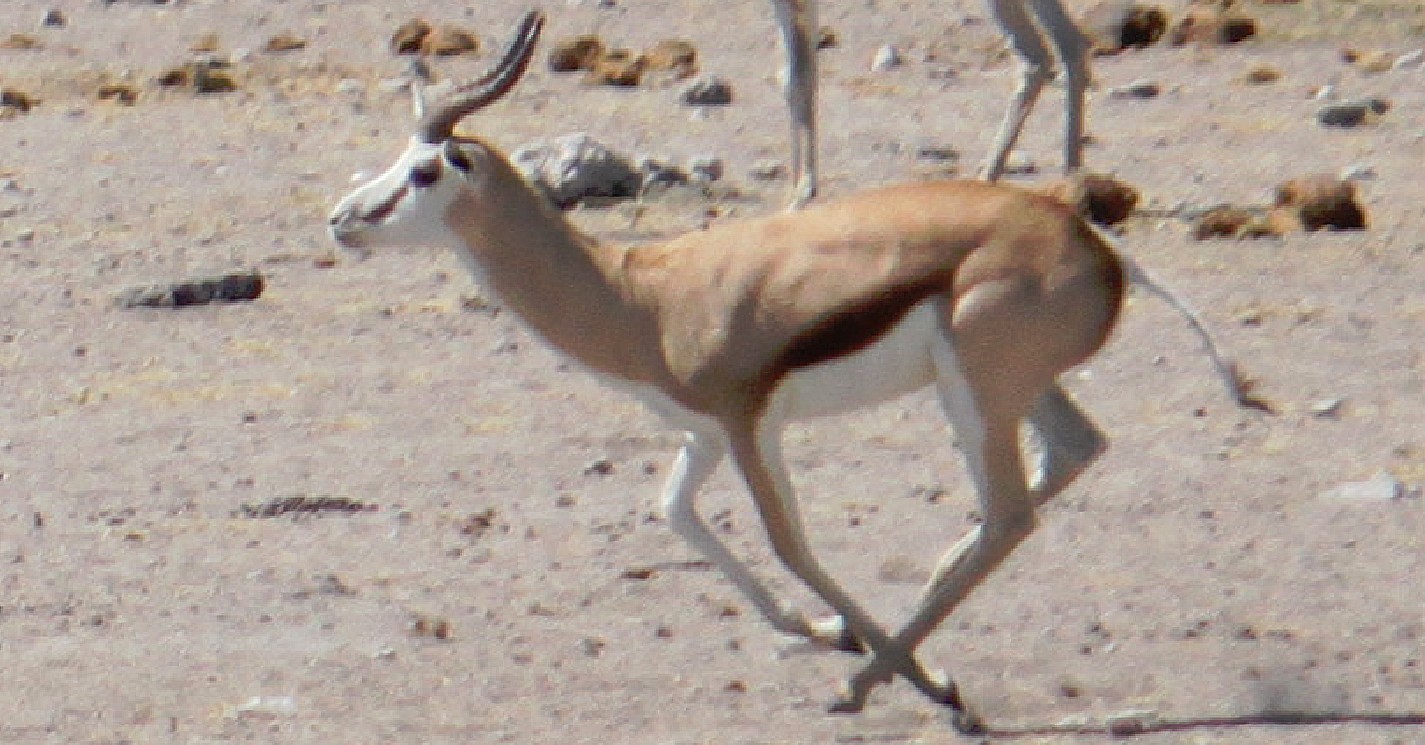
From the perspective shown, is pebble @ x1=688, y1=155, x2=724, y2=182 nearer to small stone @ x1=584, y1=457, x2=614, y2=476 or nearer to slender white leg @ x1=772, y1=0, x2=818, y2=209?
slender white leg @ x1=772, y1=0, x2=818, y2=209

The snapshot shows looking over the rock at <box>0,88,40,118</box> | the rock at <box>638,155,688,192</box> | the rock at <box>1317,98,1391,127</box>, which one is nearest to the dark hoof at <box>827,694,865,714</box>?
the rock at <box>638,155,688,192</box>

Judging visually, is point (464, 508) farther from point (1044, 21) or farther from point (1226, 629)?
point (1044, 21)

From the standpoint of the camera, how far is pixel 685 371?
670 cm

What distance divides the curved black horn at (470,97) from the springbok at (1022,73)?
5.05 meters

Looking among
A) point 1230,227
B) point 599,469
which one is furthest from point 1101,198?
point 599,469

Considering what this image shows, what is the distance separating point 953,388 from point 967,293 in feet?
0.60

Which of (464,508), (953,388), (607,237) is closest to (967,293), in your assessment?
(953,388)

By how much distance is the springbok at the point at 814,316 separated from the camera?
6496 mm

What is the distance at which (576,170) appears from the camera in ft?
39.6

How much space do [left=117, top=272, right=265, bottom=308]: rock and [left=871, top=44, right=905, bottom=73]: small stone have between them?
506cm

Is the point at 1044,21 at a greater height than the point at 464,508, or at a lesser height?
lesser

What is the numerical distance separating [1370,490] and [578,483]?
6.54 feet

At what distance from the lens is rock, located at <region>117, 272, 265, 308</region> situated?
35.6ft

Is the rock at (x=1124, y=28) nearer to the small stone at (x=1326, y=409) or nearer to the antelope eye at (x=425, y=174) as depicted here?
the small stone at (x=1326, y=409)
